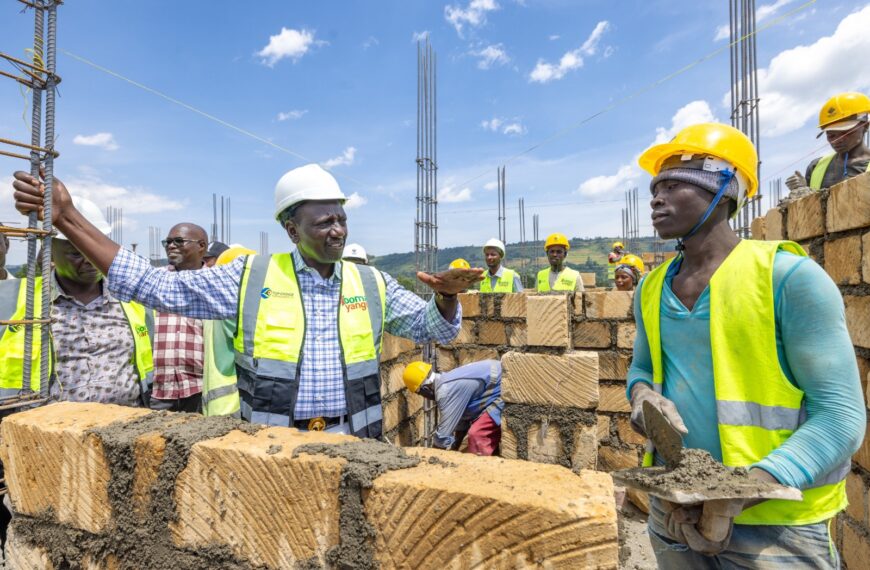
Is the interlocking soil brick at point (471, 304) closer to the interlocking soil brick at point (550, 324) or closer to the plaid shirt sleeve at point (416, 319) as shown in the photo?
the interlocking soil brick at point (550, 324)

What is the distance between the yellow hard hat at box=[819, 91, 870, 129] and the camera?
3.95 m

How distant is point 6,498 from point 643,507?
16.8 ft

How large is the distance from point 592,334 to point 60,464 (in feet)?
16.3

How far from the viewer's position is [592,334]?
548 cm

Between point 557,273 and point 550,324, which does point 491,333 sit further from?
point 557,273

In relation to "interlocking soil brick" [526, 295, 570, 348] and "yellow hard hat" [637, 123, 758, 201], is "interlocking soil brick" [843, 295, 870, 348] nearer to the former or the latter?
"yellow hard hat" [637, 123, 758, 201]

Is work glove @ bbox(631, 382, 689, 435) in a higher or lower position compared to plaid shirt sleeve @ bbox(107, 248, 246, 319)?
lower

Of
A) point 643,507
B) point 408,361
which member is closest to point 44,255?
point 408,361

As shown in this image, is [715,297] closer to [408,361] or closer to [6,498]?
[6,498]

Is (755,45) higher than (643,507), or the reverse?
(755,45)

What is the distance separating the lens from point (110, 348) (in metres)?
2.79

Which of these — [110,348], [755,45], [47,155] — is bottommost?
[110,348]

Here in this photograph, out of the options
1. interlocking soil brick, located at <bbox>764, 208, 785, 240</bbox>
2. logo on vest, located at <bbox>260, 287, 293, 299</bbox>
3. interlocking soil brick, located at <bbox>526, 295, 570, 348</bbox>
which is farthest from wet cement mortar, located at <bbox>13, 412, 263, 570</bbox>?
interlocking soil brick, located at <bbox>764, 208, 785, 240</bbox>

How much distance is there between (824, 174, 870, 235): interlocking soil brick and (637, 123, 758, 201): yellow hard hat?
1.22m
